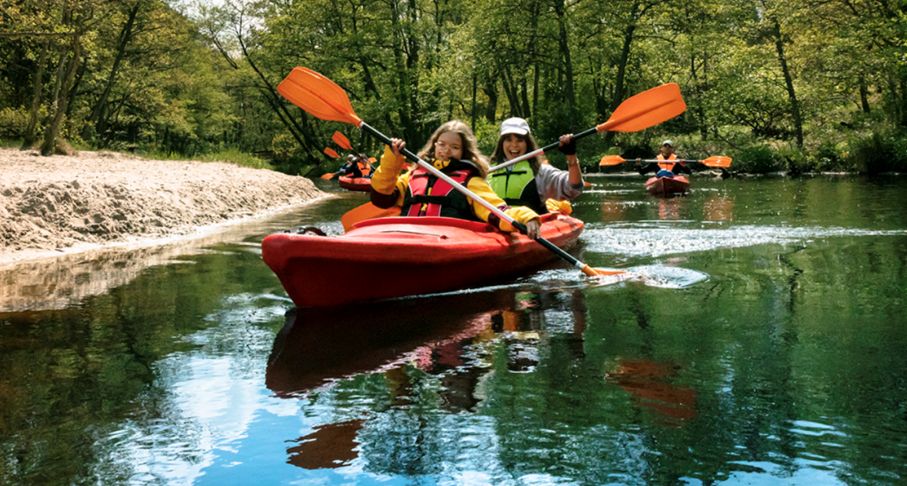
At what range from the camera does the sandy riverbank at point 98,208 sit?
7.27 metres

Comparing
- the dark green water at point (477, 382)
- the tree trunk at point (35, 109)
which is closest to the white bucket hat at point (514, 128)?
the dark green water at point (477, 382)

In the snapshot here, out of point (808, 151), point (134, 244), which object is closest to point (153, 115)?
point (808, 151)

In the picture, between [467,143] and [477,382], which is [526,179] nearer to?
[467,143]

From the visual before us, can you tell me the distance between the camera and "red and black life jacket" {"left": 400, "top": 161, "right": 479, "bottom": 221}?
582cm

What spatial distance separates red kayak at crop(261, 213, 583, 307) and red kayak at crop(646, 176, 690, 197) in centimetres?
901

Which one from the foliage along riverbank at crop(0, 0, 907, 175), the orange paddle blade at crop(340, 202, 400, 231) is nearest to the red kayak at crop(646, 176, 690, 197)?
the foliage along riverbank at crop(0, 0, 907, 175)

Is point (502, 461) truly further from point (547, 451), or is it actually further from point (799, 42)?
point (799, 42)

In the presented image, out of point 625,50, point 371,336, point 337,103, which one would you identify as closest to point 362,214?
point 337,103

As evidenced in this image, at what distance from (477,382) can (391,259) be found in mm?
1639

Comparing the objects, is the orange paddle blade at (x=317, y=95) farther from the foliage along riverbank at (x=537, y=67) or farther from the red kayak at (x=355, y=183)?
the foliage along riverbank at (x=537, y=67)

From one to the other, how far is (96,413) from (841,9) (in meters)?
23.0

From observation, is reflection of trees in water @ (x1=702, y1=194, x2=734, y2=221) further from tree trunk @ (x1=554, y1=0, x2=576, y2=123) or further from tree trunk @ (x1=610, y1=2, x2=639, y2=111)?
tree trunk @ (x1=554, y1=0, x2=576, y2=123)

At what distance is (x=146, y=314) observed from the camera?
4.79m

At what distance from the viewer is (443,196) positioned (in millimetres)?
5816
